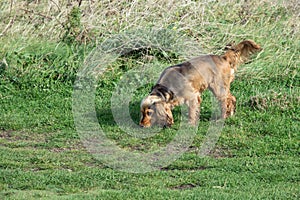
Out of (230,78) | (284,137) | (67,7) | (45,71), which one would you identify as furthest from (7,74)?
(284,137)

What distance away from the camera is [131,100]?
1072 centimetres

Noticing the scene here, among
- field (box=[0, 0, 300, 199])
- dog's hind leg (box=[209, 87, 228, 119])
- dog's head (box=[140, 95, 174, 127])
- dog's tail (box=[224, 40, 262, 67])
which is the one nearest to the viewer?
field (box=[0, 0, 300, 199])

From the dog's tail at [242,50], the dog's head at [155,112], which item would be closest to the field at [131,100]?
the dog's head at [155,112]

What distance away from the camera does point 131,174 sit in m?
7.90

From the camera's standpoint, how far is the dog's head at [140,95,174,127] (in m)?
9.34

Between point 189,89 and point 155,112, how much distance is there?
62cm

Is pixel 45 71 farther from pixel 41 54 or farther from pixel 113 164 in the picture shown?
pixel 113 164

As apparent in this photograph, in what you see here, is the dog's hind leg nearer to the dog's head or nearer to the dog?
the dog

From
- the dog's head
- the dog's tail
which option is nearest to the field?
the dog's head

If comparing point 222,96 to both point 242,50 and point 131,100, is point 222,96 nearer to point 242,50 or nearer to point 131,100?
point 242,50

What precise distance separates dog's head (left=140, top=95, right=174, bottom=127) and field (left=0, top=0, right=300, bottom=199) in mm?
168

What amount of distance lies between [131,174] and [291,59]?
5.34 metres

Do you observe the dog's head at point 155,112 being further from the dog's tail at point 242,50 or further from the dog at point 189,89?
the dog's tail at point 242,50

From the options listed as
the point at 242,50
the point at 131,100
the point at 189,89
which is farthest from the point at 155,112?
the point at 242,50
